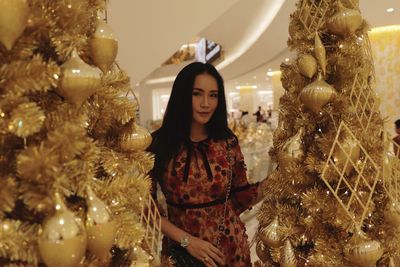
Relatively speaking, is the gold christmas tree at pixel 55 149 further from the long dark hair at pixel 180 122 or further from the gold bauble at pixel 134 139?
the long dark hair at pixel 180 122

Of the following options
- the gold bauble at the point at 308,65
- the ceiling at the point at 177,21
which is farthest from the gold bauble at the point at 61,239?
the ceiling at the point at 177,21

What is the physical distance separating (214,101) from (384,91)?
5.85m

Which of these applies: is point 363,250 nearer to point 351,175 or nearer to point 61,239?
point 351,175

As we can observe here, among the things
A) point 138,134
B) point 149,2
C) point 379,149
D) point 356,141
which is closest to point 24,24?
point 138,134

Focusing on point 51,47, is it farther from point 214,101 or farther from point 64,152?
point 214,101

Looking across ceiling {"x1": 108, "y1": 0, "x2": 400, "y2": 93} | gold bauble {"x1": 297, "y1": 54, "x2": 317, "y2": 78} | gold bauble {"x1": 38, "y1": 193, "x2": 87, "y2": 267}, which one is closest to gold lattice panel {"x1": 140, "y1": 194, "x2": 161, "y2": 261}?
gold bauble {"x1": 38, "y1": 193, "x2": 87, "y2": 267}

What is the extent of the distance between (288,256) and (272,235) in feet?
0.22

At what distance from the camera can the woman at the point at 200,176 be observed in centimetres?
127

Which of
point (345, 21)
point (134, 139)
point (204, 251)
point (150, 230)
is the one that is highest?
point (345, 21)

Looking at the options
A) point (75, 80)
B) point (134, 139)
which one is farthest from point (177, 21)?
point (75, 80)

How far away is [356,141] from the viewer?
3.03 ft

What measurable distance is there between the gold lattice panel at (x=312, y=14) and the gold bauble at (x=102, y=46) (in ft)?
2.02

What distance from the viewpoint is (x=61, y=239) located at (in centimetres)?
48

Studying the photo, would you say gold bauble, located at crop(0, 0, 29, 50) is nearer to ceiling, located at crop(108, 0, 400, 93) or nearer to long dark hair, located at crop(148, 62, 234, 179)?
long dark hair, located at crop(148, 62, 234, 179)
